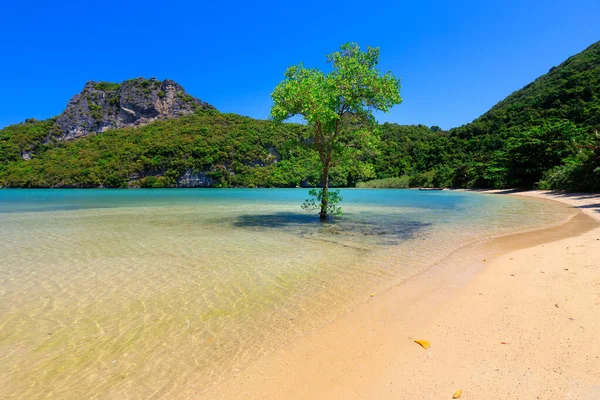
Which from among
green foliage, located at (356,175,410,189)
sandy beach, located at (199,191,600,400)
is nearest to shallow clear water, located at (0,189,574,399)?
sandy beach, located at (199,191,600,400)

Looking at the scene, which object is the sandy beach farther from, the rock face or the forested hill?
the rock face

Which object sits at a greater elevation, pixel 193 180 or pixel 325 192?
pixel 325 192

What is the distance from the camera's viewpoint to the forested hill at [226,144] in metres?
71.5

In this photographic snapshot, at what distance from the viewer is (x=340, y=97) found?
15.9 metres

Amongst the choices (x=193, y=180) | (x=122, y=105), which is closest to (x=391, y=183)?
(x=193, y=180)

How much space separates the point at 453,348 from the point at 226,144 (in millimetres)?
135186

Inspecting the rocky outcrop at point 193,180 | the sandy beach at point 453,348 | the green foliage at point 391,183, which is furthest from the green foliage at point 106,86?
the sandy beach at point 453,348

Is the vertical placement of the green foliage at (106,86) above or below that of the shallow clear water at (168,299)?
above

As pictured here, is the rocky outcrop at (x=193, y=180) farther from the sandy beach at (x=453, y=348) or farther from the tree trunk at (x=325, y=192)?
the sandy beach at (x=453, y=348)

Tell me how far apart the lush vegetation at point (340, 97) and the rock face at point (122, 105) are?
549 ft

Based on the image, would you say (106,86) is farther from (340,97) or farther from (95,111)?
(340,97)

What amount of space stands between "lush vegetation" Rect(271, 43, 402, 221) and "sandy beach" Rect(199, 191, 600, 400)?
10.5m

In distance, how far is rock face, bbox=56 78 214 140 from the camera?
500 ft

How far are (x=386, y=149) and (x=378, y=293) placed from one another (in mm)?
123874
